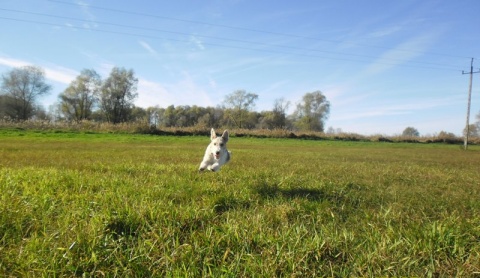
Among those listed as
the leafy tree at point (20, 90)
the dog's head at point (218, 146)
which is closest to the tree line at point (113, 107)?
the leafy tree at point (20, 90)

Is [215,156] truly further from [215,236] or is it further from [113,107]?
[113,107]

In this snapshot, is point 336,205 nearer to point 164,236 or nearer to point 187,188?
point 187,188

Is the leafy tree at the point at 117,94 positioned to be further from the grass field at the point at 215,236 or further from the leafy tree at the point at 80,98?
the grass field at the point at 215,236

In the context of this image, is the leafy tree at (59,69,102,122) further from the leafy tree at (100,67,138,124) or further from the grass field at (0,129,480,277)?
the grass field at (0,129,480,277)

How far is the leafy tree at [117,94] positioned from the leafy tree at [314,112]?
47.5 meters

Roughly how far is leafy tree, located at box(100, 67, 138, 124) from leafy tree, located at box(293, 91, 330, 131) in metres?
47.5

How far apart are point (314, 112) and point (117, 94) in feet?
180

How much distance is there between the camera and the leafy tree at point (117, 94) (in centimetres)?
7306

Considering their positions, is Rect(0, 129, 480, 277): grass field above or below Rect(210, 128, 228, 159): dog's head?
below

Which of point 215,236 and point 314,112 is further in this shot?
point 314,112

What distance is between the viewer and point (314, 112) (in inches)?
3497

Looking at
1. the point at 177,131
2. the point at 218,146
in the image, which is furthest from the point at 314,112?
the point at 218,146

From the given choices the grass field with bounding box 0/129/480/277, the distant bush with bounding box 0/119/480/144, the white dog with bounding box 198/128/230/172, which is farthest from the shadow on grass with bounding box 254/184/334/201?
the distant bush with bounding box 0/119/480/144

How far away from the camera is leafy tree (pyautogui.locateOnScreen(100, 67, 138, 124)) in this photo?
73062 millimetres
